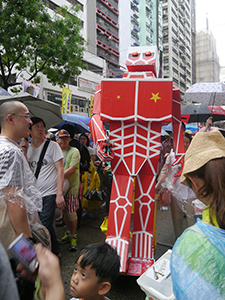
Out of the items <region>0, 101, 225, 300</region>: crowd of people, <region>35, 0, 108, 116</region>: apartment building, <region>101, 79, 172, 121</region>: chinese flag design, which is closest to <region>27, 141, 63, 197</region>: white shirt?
<region>0, 101, 225, 300</region>: crowd of people

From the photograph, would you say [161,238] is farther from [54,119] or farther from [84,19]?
[84,19]

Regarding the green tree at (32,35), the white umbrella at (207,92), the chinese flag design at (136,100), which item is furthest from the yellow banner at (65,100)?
the chinese flag design at (136,100)

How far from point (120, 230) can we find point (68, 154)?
1352mm

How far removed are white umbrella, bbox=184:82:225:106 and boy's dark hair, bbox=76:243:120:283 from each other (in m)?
4.69

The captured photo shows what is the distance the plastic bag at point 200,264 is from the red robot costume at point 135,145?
1405 mm

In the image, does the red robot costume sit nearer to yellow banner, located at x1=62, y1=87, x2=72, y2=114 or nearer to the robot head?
the robot head

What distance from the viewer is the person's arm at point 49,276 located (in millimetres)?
789

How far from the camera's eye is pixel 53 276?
800 mm

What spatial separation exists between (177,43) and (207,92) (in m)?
49.7

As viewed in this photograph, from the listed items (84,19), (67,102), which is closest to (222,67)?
(84,19)

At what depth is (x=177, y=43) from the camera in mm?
48594

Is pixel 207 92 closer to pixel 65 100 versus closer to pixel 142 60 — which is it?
pixel 142 60

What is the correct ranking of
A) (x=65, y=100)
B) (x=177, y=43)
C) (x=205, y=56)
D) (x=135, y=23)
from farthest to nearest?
(x=177, y=43)
(x=135, y=23)
(x=205, y=56)
(x=65, y=100)

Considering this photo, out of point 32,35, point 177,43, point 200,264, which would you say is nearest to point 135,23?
point 177,43
